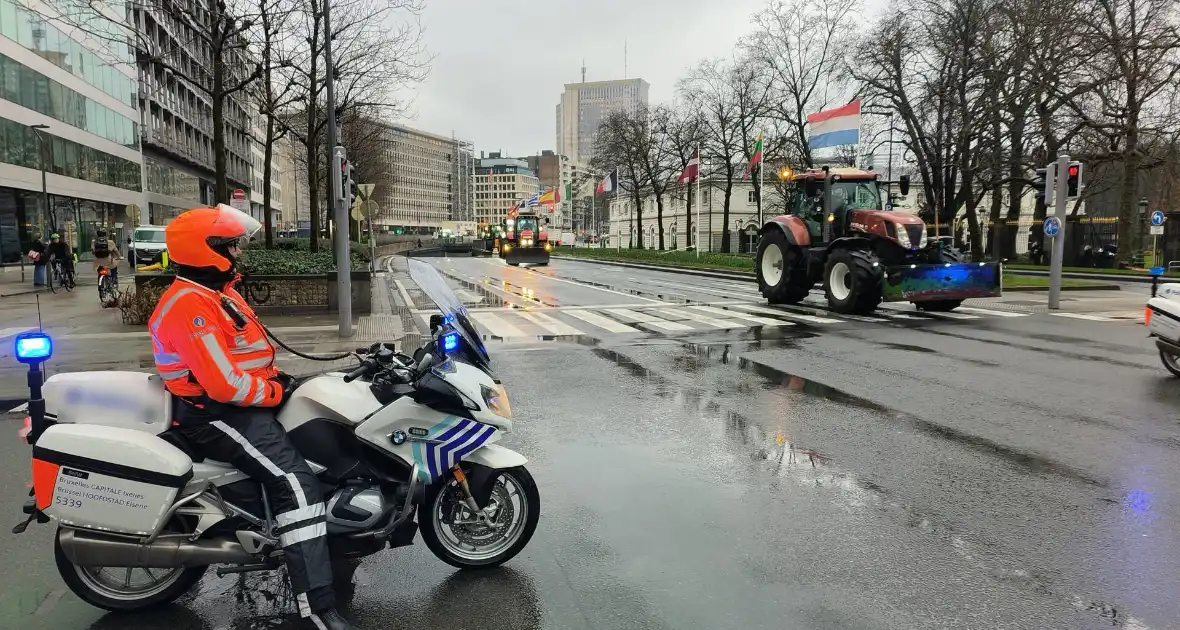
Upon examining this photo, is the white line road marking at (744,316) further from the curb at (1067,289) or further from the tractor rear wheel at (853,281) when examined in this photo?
the curb at (1067,289)

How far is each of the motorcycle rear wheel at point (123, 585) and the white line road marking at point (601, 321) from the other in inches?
397

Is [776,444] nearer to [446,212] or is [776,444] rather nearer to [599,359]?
Answer: [599,359]

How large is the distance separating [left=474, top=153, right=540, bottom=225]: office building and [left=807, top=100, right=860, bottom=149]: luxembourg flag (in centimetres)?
16688

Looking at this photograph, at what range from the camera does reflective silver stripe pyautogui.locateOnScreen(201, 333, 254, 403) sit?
120 inches

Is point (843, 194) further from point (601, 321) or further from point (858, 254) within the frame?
point (601, 321)

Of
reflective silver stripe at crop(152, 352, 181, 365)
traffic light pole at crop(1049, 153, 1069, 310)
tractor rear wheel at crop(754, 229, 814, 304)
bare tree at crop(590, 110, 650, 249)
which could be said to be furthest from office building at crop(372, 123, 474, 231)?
reflective silver stripe at crop(152, 352, 181, 365)

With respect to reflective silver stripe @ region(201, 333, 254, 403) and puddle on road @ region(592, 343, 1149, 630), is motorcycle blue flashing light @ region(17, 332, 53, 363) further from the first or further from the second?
puddle on road @ region(592, 343, 1149, 630)

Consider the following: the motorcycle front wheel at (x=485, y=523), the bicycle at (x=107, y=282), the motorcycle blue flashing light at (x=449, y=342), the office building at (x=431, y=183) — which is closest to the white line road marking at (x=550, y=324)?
the motorcycle front wheel at (x=485, y=523)

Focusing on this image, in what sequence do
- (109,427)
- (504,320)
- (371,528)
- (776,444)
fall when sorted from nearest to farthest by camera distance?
(109,427) → (371,528) → (776,444) → (504,320)

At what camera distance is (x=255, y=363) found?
328 cm

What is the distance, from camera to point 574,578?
3623 mm

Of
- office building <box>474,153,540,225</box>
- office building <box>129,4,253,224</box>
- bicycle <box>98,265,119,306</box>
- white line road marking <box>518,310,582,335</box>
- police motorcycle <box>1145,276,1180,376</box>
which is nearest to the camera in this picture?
police motorcycle <box>1145,276,1180,376</box>

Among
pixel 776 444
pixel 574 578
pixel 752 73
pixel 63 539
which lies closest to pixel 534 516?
pixel 574 578

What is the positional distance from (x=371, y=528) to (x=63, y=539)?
4.33 ft
